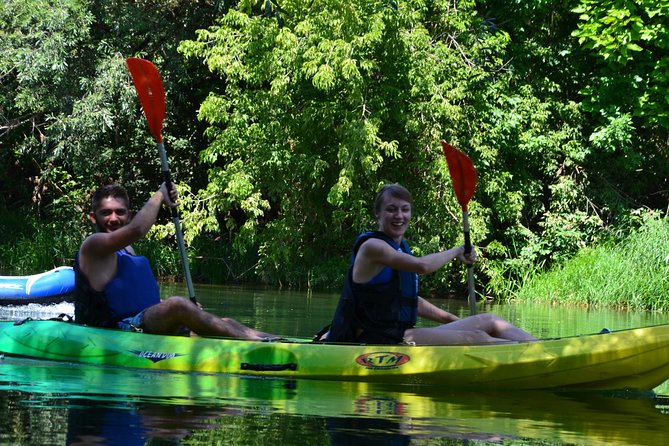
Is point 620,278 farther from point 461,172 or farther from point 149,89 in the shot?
point 149,89

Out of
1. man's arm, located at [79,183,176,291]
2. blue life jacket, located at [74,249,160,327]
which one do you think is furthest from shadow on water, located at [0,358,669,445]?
man's arm, located at [79,183,176,291]

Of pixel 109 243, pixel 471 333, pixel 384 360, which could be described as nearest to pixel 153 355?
pixel 109 243

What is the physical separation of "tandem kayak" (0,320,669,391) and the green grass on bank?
346 inches

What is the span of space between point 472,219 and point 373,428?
11965 mm

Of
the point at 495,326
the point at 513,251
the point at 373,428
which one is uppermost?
the point at 513,251

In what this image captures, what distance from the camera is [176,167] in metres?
21.5

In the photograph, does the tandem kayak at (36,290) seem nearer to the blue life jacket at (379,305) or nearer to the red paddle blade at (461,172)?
the red paddle blade at (461,172)

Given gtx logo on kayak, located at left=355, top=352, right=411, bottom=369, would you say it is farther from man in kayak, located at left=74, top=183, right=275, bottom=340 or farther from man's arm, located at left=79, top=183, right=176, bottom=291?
man's arm, located at left=79, top=183, right=176, bottom=291

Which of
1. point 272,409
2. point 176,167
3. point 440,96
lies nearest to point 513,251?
point 440,96

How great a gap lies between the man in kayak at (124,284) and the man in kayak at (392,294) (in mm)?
772

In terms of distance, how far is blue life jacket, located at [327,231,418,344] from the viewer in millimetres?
6340

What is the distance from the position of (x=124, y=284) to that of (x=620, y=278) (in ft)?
33.3

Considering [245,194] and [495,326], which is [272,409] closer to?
[495,326]

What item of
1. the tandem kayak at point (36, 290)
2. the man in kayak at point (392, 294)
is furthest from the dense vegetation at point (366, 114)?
the man in kayak at point (392, 294)
